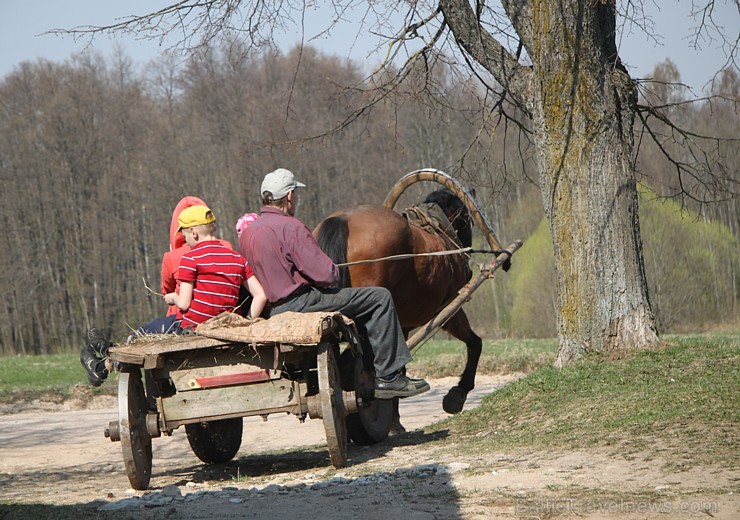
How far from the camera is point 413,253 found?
9102mm

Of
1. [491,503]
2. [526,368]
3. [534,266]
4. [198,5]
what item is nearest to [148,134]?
[534,266]

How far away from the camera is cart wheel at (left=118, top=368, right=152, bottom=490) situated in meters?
6.30

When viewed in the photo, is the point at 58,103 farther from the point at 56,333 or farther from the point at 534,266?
the point at 534,266

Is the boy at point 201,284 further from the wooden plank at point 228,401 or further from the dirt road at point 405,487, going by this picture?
the dirt road at point 405,487

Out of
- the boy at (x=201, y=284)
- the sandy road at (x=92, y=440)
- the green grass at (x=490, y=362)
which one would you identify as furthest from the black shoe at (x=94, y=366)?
the green grass at (x=490, y=362)

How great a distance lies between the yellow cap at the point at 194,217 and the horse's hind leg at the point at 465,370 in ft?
14.0

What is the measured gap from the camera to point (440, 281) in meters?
9.46

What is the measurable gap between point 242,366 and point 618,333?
3.68 meters

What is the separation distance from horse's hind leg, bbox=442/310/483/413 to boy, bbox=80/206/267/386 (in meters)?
4.04

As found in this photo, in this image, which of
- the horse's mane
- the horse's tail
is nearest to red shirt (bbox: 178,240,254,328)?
the horse's tail

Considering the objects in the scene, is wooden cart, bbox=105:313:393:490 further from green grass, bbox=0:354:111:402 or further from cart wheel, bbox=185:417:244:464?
green grass, bbox=0:354:111:402

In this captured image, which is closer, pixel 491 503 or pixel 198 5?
pixel 491 503

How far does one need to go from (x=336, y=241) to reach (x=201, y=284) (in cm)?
212

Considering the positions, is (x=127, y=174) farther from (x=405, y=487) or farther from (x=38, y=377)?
(x=405, y=487)
